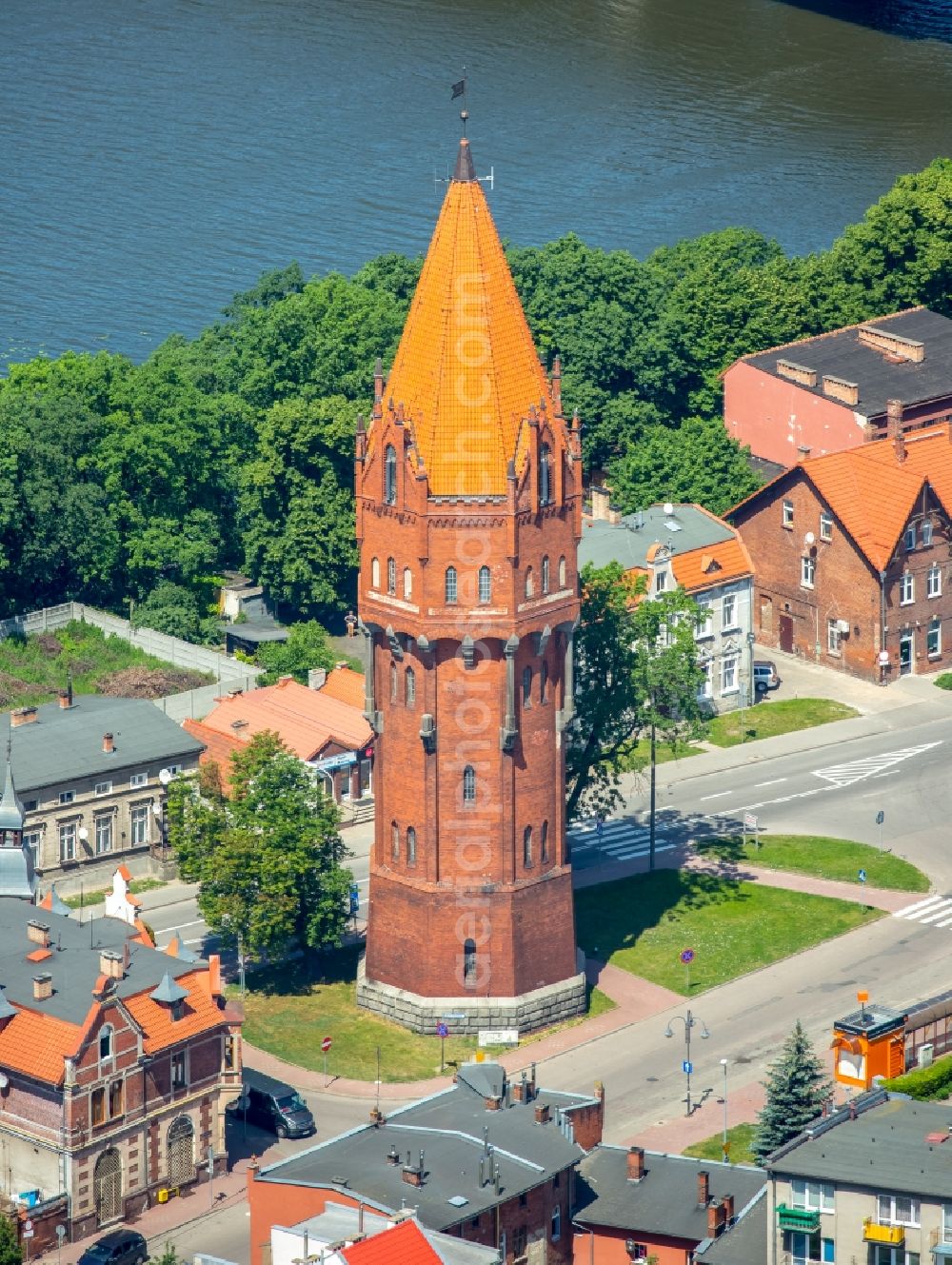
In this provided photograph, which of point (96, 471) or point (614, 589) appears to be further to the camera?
point (96, 471)

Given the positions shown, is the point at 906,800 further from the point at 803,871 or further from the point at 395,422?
the point at 395,422

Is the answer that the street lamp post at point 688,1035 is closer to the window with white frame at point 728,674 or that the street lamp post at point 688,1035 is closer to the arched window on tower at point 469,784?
the arched window on tower at point 469,784

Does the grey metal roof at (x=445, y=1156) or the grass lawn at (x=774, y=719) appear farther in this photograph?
the grass lawn at (x=774, y=719)

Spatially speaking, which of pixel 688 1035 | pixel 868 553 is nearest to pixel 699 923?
pixel 688 1035

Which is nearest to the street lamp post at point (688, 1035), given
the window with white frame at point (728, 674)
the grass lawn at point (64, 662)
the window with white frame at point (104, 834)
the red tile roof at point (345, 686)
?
the window with white frame at point (104, 834)

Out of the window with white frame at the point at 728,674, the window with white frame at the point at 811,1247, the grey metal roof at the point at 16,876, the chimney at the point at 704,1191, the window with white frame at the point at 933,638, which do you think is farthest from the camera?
the window with white frame at the point at 933,638

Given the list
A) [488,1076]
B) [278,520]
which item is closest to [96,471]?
[278,520]

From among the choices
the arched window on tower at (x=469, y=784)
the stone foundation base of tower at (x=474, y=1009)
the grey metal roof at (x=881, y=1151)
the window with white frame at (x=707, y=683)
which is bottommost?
the stone foundation base of tower at (x=474, y=1009)
